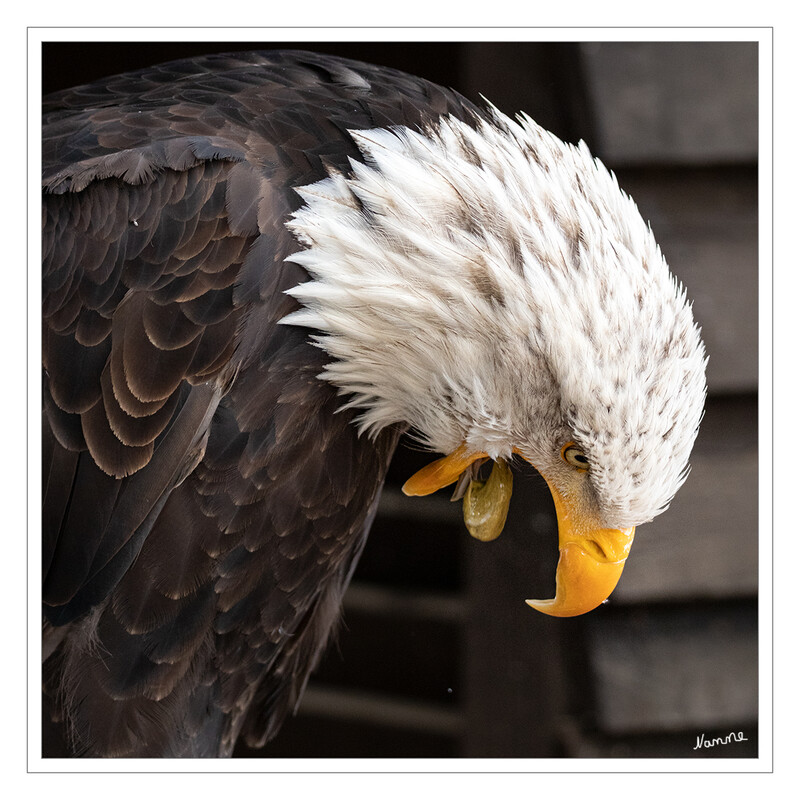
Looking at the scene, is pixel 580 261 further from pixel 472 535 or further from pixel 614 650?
pixel 614 650

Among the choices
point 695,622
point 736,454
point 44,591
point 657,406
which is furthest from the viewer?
point 695,622

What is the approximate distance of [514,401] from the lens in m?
1.02

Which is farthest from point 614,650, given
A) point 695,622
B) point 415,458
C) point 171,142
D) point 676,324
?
point 171,142

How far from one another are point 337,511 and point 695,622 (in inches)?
22.8

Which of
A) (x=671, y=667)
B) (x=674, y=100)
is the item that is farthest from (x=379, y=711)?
(x=674, y=100)

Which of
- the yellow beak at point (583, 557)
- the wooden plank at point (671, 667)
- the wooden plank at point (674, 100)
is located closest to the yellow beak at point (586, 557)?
the yellow beak at point (583, 557)

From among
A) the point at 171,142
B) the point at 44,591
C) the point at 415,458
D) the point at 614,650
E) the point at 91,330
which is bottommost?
the point at 614,650

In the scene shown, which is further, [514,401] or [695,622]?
[695,622]

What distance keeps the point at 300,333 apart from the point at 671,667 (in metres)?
0.79

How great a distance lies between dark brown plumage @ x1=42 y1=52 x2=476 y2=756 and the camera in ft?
3.26

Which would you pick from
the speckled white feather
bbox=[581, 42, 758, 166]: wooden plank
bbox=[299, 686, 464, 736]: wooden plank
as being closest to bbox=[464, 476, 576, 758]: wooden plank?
bbox=[299, 686, 464, 736]: wooden plank

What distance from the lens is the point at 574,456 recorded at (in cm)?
101
